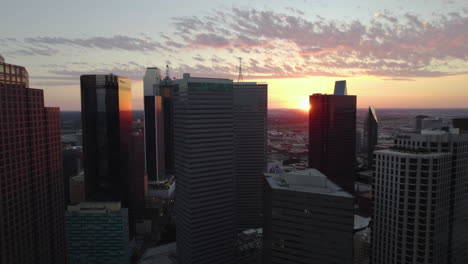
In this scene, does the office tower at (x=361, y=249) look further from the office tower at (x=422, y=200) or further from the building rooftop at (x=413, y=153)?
the building rooftop at (x=413, y=153)

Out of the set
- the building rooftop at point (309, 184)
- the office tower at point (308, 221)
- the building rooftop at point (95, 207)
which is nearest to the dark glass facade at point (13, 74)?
the building rooftop at point (95, 207)

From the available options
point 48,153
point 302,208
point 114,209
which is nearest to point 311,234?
point 302,208

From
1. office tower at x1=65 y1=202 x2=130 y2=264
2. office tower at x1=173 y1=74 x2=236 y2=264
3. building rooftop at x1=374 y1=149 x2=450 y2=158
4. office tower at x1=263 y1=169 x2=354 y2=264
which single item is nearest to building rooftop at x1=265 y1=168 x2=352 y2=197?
office tower at x1=263 y1=169 x2=354 y2=264

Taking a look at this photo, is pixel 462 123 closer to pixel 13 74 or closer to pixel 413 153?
pixel 413 153

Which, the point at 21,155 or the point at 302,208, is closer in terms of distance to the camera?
the point at 302,208

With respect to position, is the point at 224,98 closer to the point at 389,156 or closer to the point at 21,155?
the point at 389,156

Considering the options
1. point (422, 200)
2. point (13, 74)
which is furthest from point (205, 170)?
point (422, 200)
